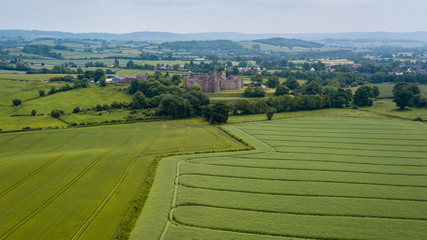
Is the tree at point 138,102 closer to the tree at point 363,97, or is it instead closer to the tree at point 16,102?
the tree at point 16,102

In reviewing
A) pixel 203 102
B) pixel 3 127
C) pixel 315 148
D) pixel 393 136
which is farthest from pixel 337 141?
pixel 3 127

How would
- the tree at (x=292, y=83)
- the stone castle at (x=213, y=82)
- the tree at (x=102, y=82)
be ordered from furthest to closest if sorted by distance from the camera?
the tree at (x=292, y=83) < the tree at (x=102, y=82) < the stone castle at (x=213, y=82)

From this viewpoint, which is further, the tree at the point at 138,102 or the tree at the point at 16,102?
the tree at the point at 138,102

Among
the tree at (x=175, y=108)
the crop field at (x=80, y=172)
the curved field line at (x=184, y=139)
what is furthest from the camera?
the tree at (x=175, y=108)

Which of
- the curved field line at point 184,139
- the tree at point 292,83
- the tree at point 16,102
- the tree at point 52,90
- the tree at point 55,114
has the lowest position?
the curved field line at point 184,139

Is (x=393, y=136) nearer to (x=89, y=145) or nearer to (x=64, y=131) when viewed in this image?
(x=89, y=145)

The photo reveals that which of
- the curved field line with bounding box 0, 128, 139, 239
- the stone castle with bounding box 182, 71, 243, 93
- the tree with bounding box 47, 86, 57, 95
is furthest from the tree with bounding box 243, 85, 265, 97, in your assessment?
the tree with bounding box 47, 86, 57, 95

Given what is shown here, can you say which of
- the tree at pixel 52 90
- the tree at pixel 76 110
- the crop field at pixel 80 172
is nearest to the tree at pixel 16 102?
the tree at pixel 52 90

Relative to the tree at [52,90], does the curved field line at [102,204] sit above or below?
below
